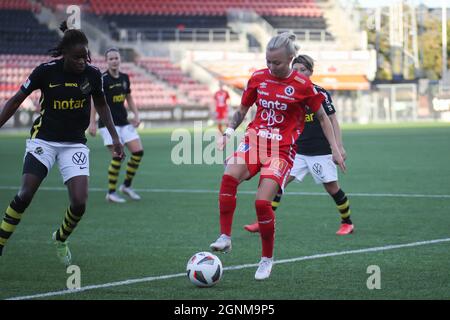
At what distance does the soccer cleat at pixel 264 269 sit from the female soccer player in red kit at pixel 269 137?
0.01 meters

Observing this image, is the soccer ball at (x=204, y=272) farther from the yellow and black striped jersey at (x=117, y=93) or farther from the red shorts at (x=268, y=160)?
the yellow and black striped jersey at (x=117, y=93)

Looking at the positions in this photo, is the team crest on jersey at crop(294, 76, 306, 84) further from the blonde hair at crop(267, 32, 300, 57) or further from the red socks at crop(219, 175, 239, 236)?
the red socks at crop(219, 175, 239, 236)

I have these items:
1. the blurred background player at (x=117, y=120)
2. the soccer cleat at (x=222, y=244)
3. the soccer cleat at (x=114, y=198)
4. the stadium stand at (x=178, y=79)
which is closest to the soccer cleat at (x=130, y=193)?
the blurred background player at (x=117, y=120)

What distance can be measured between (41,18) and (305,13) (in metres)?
18.4

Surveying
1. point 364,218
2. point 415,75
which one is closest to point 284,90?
point 364,218

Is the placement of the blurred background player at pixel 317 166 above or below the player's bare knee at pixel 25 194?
below

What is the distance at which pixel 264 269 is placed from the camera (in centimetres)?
815

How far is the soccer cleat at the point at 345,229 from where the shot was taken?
36.8 ft

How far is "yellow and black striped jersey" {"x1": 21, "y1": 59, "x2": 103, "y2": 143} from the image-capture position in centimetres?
862

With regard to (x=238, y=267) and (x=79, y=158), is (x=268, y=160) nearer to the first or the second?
(x=238, y=267)

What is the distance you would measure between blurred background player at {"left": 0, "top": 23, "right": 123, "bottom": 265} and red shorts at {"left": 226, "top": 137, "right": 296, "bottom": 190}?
1431 millimetres

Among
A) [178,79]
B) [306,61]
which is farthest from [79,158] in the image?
[178,79]

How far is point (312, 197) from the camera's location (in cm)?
1588

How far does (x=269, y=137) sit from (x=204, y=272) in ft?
4.93
